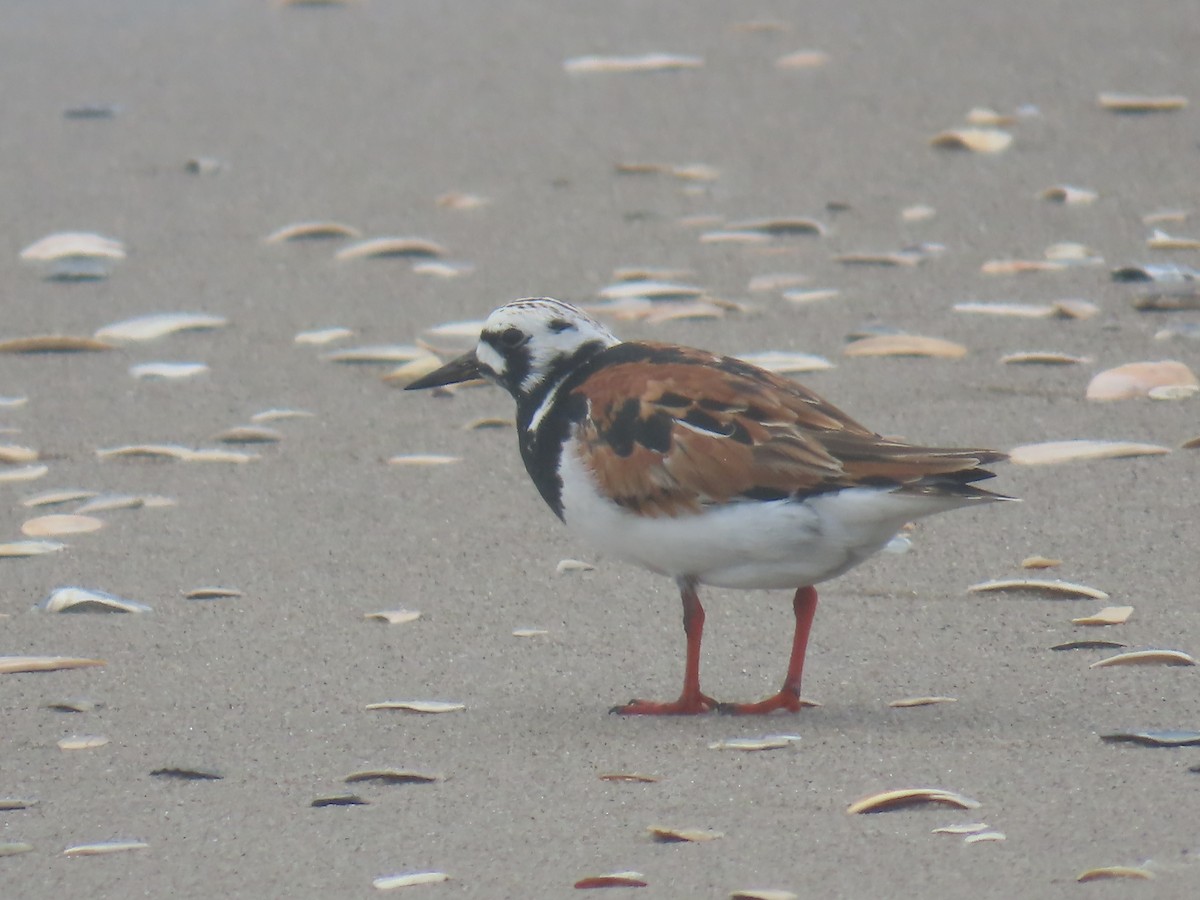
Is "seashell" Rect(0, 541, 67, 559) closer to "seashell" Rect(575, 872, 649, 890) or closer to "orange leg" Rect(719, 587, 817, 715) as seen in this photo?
"orange leg" Rect(719, 587, 817, 715)

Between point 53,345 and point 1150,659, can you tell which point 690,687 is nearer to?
point 1150,659

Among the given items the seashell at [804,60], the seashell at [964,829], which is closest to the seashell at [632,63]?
the seashell at [804,60]

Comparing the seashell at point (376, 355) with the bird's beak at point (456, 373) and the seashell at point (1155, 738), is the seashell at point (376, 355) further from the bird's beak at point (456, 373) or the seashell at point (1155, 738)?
the seashell at point (1155, 738)

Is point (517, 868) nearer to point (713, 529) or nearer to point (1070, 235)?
point (713, 529)

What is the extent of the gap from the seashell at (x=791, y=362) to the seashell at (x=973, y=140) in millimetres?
2053

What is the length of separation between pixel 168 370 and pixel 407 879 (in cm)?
325

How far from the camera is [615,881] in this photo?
3084mm

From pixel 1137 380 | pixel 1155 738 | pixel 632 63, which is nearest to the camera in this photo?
pixel 1155 738

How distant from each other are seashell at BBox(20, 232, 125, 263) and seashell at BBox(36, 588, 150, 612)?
2692 millimetres

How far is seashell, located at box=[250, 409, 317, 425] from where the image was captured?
18.8 feet

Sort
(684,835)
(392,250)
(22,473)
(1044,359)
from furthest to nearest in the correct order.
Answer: (392,250)
(1044,359)
(22,473)
(684,835)

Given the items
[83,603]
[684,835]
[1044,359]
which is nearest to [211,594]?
[83,603]

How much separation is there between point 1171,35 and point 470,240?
3.57 meters

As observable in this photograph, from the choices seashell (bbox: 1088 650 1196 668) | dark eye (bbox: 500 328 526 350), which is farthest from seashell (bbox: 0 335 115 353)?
seashell (bbox: 1088 650 1196 668)
